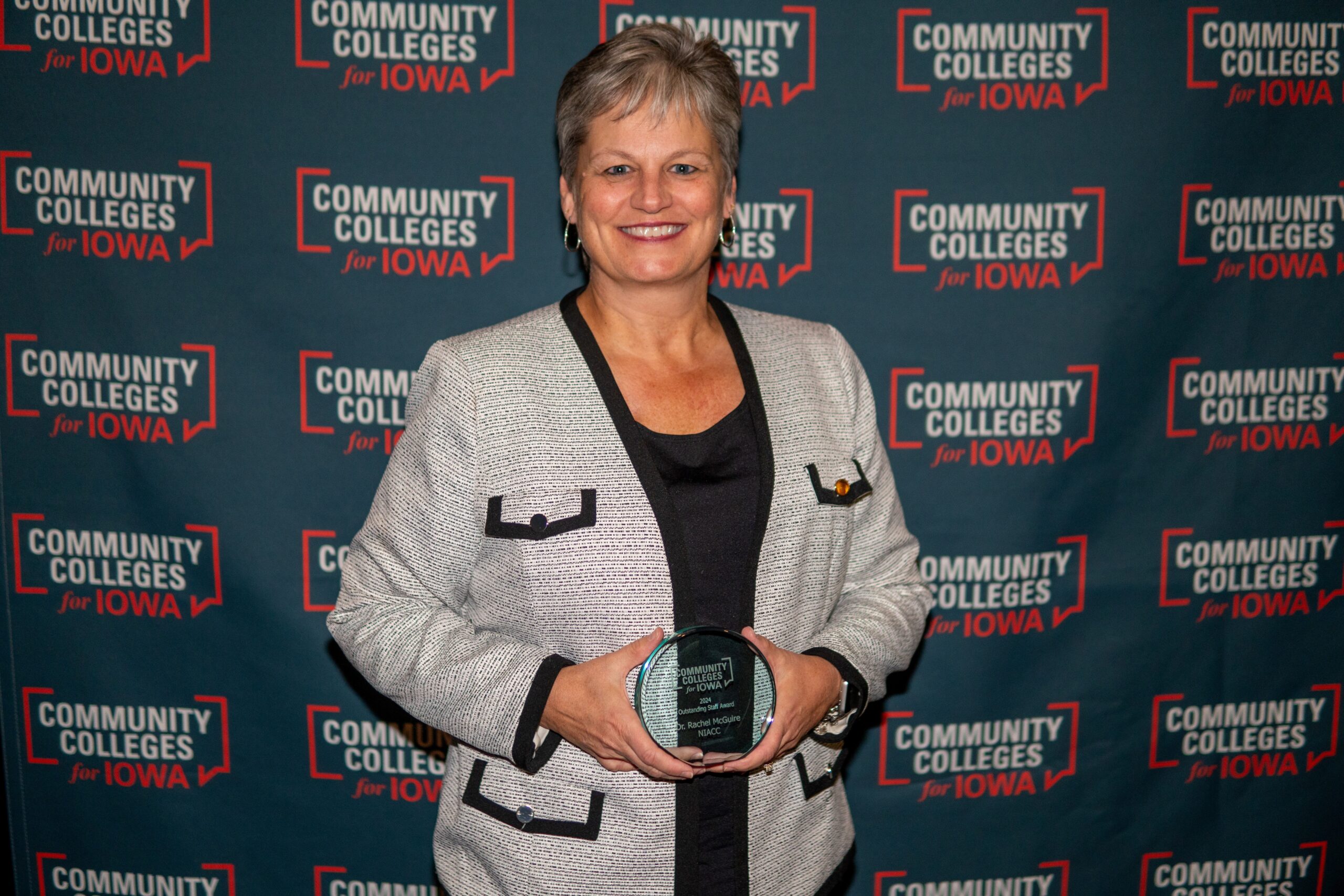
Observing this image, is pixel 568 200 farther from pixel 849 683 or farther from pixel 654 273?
pixel 849 683

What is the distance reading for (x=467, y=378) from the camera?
4.58 feet

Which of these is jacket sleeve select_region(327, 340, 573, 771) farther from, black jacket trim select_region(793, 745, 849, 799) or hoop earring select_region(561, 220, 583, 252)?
black jacket trim select_region(793, 745, 849, 799)

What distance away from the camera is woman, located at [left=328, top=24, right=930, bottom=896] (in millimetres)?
1342

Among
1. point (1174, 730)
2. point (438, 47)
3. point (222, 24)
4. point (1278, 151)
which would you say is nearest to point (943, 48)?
point (1278, 151)

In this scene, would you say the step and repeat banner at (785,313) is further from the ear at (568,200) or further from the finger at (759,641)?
the finger at (759,641)

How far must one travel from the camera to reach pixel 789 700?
1320 mm

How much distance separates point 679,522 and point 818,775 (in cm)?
45

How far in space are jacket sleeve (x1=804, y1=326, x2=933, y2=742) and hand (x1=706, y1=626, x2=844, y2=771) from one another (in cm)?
10

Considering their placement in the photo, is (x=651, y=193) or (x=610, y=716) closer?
(x=610, y=716)

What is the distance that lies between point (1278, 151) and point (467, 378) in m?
1.78

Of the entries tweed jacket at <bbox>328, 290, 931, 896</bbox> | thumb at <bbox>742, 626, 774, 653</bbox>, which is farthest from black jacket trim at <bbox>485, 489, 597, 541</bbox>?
thumb at <bbox>742, 626, 774, 653</bbox>

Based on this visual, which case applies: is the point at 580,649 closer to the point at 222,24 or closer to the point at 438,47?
the point at 438,47

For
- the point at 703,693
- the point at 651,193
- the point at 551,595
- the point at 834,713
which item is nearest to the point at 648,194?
the point at 651,193

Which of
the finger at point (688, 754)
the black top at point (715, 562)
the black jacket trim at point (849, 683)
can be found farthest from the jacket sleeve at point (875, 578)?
the finger at point (688, 754)
